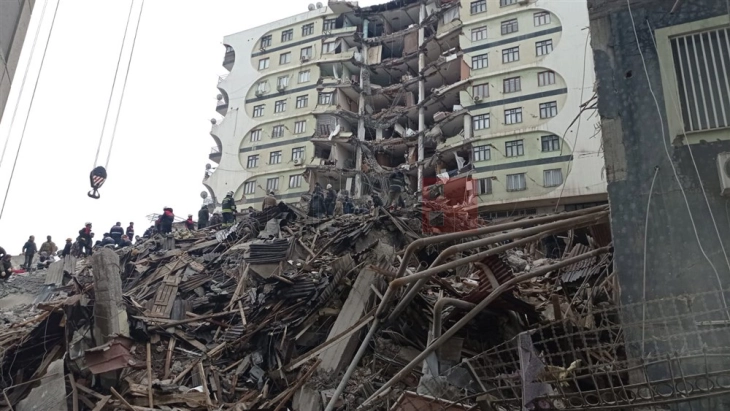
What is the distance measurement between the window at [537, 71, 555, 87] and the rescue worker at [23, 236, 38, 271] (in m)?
31.0

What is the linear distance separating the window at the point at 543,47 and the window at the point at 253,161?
23.6 m

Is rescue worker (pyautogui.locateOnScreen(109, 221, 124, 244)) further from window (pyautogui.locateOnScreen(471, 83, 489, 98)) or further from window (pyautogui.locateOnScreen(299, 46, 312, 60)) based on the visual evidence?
window (pyautogui.locateOnScreen(299, 46, 312, 60))

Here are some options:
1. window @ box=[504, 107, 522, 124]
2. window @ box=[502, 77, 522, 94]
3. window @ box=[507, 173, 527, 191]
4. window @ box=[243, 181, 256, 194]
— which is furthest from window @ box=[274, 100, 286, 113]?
window @ box=[507, 173, 527, 191]

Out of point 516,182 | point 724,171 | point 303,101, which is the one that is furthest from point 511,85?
point 724,171

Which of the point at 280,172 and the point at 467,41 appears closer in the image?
the point at 467,41

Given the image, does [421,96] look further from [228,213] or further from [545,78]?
[228,213]

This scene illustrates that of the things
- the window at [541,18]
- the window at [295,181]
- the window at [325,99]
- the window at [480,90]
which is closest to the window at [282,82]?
the window at [325,99]

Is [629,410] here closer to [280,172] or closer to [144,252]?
[144,252]

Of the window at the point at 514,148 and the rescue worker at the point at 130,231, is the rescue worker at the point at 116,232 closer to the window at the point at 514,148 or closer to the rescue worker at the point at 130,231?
the rescue worker at the point at 130,231

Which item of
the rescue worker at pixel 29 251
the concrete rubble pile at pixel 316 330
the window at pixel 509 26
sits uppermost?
the window at pixel 509 26

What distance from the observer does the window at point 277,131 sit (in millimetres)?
43094

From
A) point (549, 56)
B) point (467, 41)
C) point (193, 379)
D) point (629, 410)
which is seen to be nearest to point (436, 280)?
point (629, 410)

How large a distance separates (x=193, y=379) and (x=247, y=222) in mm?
9571

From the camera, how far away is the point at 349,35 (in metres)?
44.1
